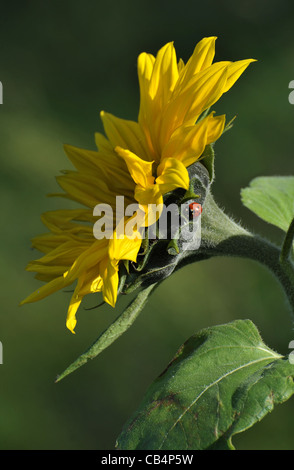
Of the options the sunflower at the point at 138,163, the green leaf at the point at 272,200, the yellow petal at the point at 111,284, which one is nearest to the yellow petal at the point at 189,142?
the sunflower at the point at 138,163

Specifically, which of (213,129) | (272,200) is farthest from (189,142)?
(272,200)

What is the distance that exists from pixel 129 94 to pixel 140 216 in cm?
160

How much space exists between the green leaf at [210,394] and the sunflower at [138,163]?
11 centimetres

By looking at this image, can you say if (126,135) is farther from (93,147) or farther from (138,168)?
(93,147)

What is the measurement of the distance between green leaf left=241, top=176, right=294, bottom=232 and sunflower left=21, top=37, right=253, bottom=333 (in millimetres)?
237

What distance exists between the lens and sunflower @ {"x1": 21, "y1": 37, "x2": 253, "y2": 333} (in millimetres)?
622

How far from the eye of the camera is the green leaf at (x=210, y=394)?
60 centimetres

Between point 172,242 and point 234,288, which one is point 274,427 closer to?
point 234,288

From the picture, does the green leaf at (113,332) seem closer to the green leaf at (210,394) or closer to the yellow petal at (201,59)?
the green leaf at (210,394)

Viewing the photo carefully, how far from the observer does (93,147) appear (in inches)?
80.0

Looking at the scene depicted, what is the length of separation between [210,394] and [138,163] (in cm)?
23

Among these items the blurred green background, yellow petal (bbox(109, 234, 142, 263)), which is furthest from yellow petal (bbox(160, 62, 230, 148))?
the blurred green background

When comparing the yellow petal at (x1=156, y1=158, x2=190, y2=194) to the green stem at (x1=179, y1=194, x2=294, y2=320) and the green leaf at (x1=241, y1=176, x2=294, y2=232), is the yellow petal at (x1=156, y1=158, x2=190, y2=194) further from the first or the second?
the green leaf at (x1=241, y1=176, x2=294, y2=232)

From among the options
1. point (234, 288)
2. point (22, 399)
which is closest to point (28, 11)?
point (234, 288)
